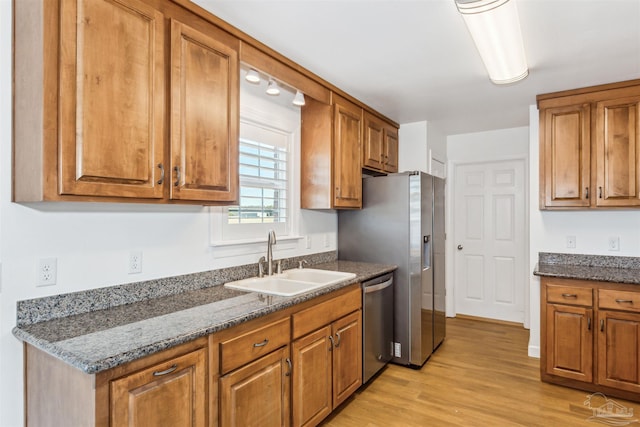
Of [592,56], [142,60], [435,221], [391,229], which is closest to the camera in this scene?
[142,60]

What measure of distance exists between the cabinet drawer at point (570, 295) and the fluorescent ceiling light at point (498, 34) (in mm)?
1606

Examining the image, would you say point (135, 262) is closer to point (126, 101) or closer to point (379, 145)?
point (126, 101)

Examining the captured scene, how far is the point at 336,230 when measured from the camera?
141 inches

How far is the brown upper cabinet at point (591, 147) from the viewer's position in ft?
9.42

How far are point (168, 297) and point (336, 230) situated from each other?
1.88 meters

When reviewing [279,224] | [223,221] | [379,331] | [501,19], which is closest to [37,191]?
[223,221]

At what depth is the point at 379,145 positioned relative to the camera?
369 cm

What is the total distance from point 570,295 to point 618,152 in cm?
120

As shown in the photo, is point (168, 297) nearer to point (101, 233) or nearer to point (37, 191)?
point (101, 233)

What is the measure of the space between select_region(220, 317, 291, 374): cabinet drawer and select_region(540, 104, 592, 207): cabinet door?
2.60m

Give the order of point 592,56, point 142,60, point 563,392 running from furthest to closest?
1. point 563,392
2. point 592,56
3. point 142,60

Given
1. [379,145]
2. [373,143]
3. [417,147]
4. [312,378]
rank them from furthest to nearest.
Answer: [417,147]
[379,145]
[373,143]
[312,378]

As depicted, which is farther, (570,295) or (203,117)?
(570,295)

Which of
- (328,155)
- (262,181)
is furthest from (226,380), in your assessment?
(328,155)
